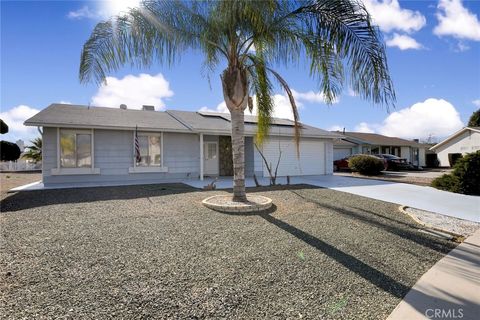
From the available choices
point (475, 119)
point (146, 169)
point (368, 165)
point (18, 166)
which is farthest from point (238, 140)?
point (475, 119)

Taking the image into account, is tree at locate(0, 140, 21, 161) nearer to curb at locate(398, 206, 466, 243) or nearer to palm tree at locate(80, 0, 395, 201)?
palm tree at locate(80, 0, 395, 201)

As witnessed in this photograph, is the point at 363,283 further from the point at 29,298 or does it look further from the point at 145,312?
the point at 29,298

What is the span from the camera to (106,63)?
25.5 ft

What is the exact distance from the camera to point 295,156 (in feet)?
60.9

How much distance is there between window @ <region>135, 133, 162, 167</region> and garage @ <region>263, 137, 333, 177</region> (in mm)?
6217

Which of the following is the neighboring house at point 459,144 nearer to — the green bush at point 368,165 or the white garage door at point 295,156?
the green bush at point 368,165

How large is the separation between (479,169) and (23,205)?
16.8 m

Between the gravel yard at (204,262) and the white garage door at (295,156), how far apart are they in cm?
995

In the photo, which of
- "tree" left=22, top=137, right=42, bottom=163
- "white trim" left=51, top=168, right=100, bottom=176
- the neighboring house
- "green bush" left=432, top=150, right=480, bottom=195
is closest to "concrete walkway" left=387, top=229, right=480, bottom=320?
"green bush" left=432, top=150, right=480, bottom=195

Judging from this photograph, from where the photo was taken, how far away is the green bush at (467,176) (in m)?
11.9

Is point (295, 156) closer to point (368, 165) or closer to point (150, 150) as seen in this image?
point (368, 165)

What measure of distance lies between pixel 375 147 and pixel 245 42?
100.0ft

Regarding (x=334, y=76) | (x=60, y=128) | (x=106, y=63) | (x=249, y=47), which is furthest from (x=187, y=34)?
(x=60, y=128)

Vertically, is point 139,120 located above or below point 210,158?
above
